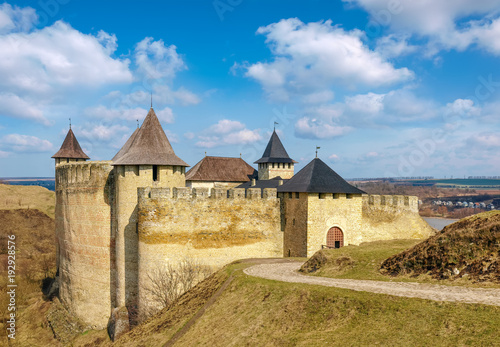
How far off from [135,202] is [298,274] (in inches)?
417

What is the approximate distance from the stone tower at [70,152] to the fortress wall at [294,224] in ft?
82.7

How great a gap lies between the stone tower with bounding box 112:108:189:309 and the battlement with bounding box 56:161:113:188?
1.57 m

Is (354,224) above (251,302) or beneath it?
above

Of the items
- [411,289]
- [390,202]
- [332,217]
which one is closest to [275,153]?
[390,202]

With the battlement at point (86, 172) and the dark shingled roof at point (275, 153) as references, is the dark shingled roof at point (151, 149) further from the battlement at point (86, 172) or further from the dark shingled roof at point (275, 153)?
the dark shingled roof at point (275, 153)

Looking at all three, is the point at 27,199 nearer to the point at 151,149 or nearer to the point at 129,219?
the point at 129,219

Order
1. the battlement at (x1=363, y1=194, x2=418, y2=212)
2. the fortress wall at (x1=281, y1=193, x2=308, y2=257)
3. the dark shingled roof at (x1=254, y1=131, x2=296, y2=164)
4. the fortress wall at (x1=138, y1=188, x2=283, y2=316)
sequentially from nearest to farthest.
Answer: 1. the fortress wall at (x1=138, y1=188, x2=283, y2=316)
2. the fortress wall at (x1=281, y1=193, x2=308, y2=257)
3. the battlement at (x1=363, y1=194, x2=418, y2=212)
4. the dark shingled roof at (x1=254, y1=131, x2=296, y2=164)

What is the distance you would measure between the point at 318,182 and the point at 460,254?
9411mm

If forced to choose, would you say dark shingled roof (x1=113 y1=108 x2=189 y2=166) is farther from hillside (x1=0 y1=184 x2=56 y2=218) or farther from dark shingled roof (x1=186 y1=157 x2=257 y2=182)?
hillside (x1=0 y1=184 x2=56 y2=218)

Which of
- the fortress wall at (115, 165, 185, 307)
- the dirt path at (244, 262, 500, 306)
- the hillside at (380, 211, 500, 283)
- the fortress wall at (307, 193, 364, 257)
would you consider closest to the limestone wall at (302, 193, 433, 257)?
the fortress wall at (307, 193, 364, 257)

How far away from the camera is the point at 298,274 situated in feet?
52.5

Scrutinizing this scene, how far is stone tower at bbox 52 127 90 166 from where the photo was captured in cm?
3788

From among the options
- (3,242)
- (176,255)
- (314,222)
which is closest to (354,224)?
(314,222)

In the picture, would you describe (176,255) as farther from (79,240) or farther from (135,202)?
(79,240)
